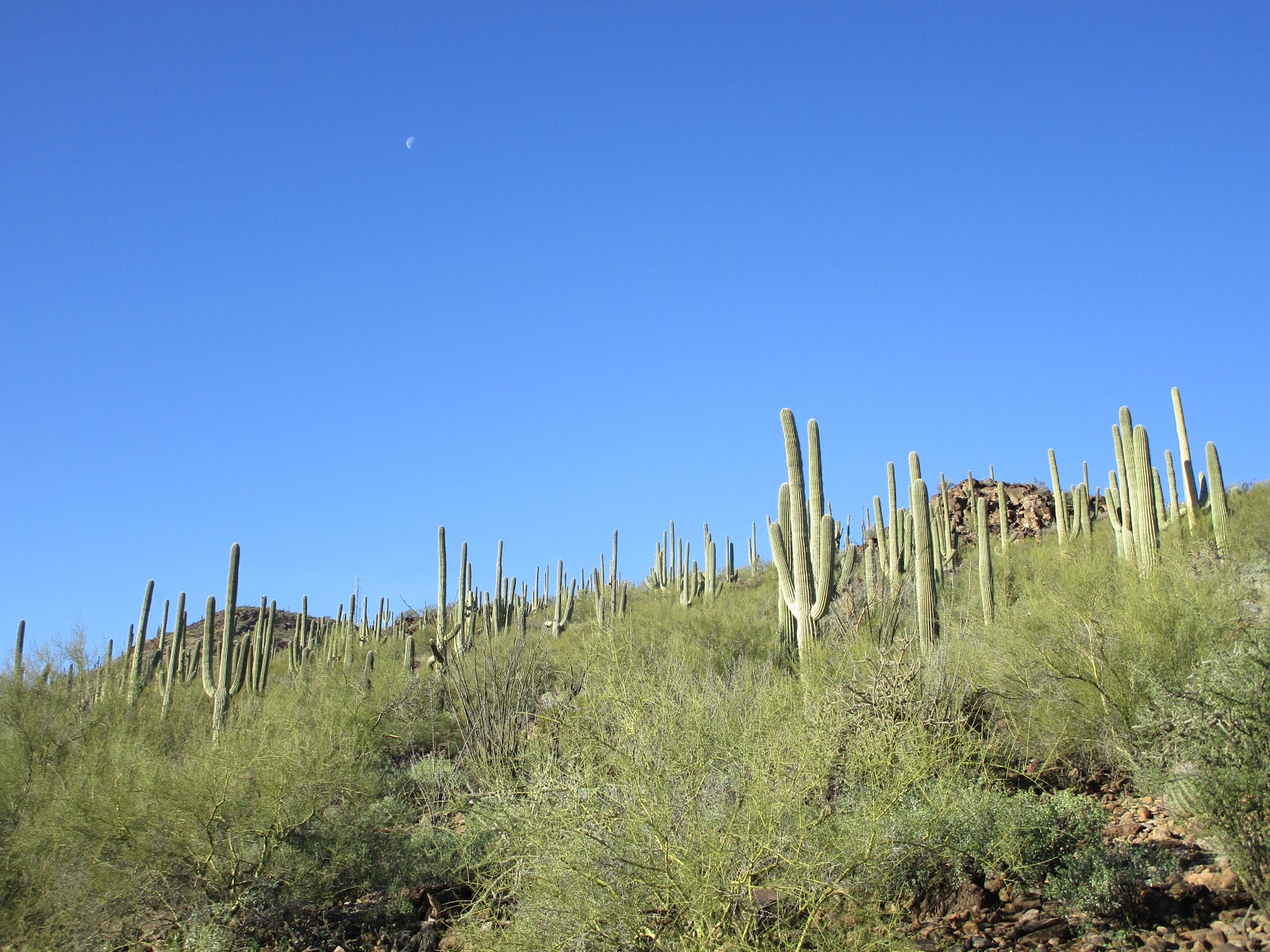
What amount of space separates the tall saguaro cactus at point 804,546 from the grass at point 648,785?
1.43 feet

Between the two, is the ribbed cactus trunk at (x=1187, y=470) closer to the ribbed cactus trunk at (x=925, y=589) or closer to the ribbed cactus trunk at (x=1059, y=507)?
the ribbed cactus trunk at (x=1059, y=507)

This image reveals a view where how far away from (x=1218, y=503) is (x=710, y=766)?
13375 millimetres

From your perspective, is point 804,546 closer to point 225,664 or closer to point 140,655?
point 225,664

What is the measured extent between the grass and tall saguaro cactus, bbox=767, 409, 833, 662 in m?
0.44

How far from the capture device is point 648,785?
5.93 m

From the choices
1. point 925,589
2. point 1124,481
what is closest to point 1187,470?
point 1124,481

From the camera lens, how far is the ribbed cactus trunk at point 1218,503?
1532 centimetres

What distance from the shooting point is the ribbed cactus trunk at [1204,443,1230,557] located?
50.3ft

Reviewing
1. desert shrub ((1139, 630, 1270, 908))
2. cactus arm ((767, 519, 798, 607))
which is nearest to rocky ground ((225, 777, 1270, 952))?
desert shrub ((1139, 630, 1270, 908))

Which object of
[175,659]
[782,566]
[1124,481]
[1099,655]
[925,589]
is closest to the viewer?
[1099,655]

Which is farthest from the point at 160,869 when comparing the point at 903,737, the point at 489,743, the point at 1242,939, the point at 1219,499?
the point at 1219,499

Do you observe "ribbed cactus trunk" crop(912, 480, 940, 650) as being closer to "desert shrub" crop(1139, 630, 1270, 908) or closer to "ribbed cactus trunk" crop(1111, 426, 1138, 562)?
"desert shrub" crop(1139, 630, 1270, 908)

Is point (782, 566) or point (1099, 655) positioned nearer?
point (1099, 655)

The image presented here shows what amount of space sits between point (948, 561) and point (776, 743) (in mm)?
15361
